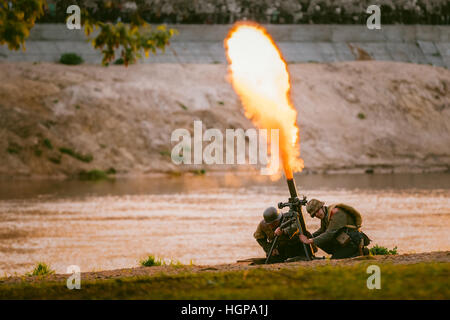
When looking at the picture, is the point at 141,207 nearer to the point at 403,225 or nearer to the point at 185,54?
the point at 403,225

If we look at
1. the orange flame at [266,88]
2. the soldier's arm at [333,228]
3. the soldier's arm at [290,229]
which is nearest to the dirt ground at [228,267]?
the soldier's arm at [333,228]

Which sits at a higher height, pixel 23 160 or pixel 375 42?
pixel 375 42

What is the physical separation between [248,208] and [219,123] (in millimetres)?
33463

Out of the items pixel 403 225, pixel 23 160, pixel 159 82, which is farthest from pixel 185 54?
pixel 403 225

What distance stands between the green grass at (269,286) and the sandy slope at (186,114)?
4430cm

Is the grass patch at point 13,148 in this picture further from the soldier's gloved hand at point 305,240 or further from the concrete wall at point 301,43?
the soldier's gloved hand at point 305,240

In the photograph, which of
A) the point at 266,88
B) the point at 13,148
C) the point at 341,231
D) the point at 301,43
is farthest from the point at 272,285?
the point at 301,43

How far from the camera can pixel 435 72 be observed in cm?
8238

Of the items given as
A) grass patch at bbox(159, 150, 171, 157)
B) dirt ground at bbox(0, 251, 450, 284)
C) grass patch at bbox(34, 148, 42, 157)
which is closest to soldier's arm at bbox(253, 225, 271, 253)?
dirt ground at bbox(0, 251, 450, 284)

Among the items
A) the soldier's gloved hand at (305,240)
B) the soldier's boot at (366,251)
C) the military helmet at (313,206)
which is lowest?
the soldier's boot at (366,251)

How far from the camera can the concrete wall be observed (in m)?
79.4

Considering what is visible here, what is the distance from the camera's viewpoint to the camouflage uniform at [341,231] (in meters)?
14.9

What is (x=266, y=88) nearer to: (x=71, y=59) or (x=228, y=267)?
(x=228, y=267)
